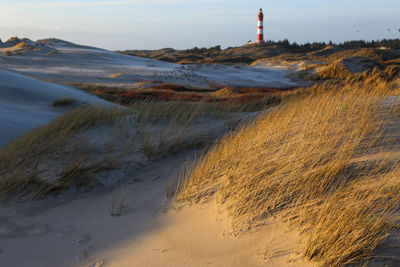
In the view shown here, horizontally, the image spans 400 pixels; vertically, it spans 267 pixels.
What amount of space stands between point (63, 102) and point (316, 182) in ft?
26.8

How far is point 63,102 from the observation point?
9570mm

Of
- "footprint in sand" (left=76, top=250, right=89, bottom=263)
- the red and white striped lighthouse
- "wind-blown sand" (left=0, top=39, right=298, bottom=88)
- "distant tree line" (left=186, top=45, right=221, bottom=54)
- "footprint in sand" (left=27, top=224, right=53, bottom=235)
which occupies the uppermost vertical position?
the red and white striped lighthouse

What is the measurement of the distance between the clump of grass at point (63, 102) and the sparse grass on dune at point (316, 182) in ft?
20.9

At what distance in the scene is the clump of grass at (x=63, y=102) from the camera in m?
9.49

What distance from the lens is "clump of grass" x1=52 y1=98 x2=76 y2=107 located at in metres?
9.49

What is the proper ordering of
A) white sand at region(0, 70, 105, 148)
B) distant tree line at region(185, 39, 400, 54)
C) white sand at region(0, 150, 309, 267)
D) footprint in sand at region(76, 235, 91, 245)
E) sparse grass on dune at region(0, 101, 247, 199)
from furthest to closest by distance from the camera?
1. distant tree line at region(185, 39, 400, 54)
2. white sand at region(0, 70, 105, 148)
3. sparse grass on dune at region(0, 101, 247, 199)
4. footprint in sand at region(76, 235, 91, 245)
5. white sand at region(0, 150, 309, 267)

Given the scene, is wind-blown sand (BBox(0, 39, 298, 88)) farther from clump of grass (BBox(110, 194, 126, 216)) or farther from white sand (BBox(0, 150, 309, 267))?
clump of grass (BBox(110, 194, 126, 216))

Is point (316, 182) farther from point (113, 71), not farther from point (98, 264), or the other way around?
point (113, 71)

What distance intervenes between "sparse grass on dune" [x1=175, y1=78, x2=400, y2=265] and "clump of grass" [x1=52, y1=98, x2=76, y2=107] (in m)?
6.38

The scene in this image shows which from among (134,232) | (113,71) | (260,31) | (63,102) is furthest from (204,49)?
(134,232)

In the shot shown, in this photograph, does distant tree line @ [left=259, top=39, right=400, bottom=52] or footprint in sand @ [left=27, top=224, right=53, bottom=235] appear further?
distant tree line @ [left=259, top=39, right=400, bottom=52]

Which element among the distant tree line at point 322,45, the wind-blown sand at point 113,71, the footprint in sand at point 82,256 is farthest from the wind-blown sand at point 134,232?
the distant tree line at point 322,45

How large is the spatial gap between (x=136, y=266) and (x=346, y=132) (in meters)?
2.70

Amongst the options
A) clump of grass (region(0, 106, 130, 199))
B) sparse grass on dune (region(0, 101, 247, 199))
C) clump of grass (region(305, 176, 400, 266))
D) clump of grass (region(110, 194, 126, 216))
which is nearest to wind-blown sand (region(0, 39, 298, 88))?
sparse grass on dune (region(0, 101, 247, 199))
